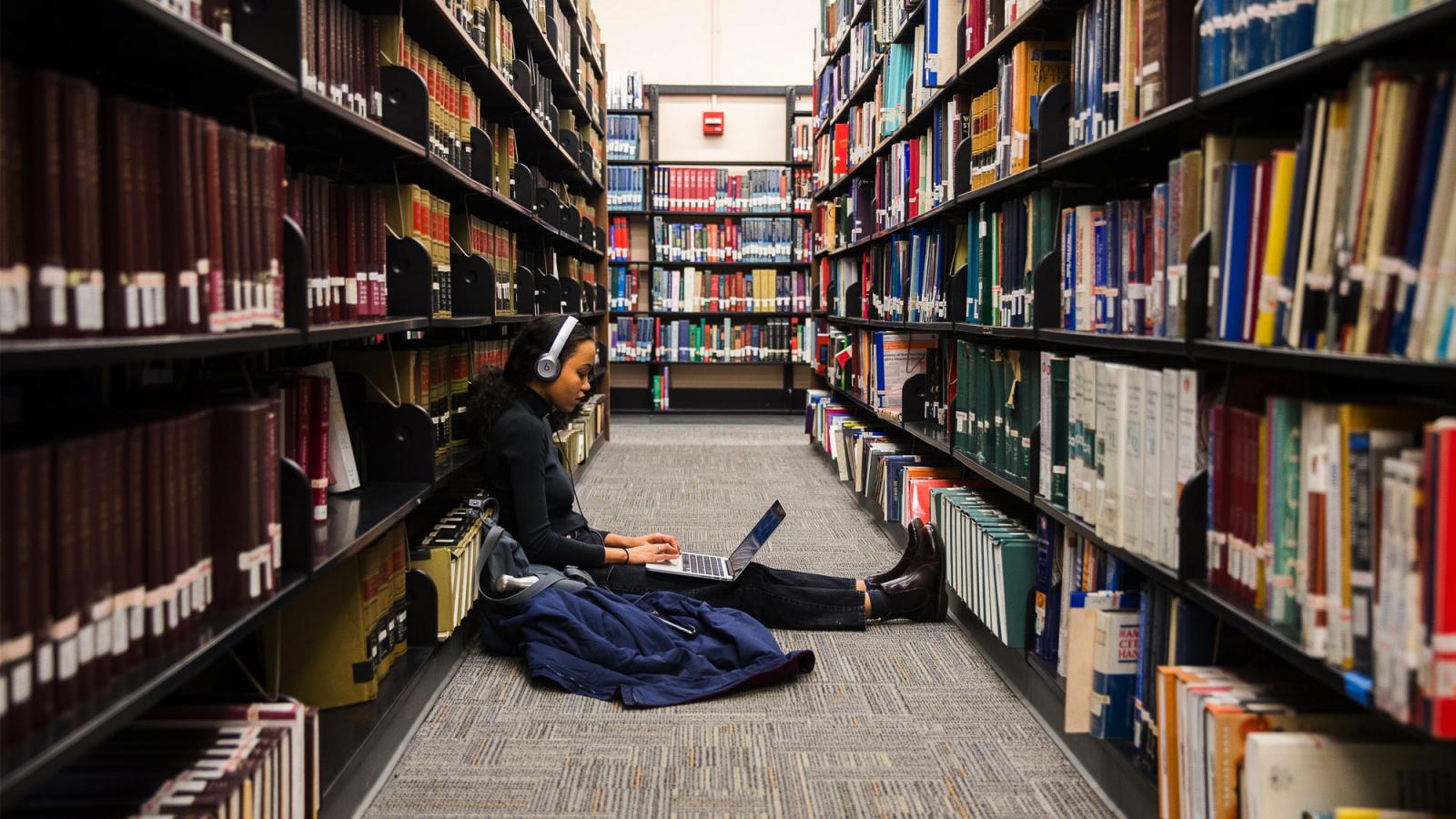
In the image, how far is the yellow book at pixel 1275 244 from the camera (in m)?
1.45

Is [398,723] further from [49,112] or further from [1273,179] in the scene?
[1273,179]

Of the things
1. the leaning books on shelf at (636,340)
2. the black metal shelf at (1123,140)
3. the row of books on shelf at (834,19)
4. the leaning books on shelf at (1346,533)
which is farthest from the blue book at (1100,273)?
the leaning books on shelf at (636,340)

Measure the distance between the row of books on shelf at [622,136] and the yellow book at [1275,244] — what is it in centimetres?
753

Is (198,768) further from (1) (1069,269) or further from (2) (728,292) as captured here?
(2) (728,292)

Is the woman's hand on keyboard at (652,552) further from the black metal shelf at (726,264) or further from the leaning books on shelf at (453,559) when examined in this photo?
the black metal shelf at (726,264)

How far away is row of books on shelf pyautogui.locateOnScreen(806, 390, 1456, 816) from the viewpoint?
1354 mm

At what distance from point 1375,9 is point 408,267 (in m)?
2.00

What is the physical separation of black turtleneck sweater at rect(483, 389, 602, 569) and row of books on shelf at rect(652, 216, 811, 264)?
5834mm

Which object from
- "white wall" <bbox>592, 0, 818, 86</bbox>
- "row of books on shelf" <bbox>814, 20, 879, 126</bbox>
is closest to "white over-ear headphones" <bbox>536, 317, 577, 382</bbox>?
"row of books on shelf" <bbox>814, 20, 879, 126</bbox>

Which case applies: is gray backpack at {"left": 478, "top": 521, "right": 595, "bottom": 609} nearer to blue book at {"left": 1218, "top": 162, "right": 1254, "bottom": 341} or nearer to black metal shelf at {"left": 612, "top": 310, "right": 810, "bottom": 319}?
blue book at {"left": 1218, "top": 162, "right": 1254, "bottom": 341}

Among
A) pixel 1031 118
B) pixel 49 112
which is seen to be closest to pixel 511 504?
pixel 1031 118

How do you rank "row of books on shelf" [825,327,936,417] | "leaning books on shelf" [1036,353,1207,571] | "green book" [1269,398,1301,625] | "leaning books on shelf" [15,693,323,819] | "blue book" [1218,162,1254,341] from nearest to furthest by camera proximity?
"leaning books on shelf" [15,693,323,819] → "green book" [1269,398,1301,625] → "blue book" [1218,162,1254,341] → "leaning books on shelf" [1036,353,1207,571] → "row of books on shelf" [825,327,936,417]

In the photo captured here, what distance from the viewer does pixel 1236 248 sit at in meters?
1.59

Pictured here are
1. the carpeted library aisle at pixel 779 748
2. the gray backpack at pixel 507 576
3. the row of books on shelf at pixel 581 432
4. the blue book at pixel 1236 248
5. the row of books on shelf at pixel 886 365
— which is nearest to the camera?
the blue book at pixel 1236 248
